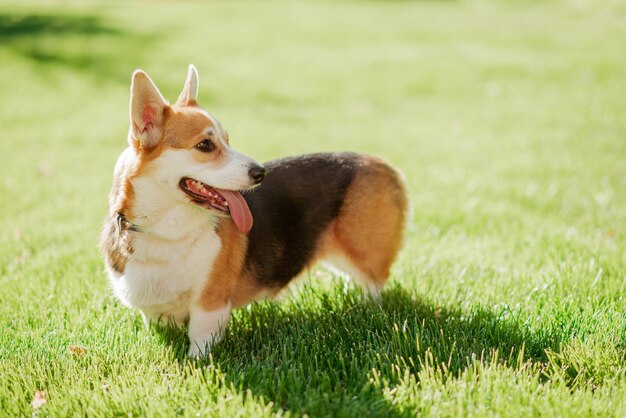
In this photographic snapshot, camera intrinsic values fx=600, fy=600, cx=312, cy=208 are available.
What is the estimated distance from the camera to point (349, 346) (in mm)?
3223

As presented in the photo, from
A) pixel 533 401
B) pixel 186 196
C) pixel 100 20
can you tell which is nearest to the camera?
pixel 533 401

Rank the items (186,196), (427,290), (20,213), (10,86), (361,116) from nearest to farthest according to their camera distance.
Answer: (186,196) < (427,290) < (20,213) < (361,116) < (10,86)

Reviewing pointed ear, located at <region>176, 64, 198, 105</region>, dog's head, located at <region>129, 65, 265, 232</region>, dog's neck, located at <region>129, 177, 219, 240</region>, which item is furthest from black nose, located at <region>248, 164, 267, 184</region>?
pointed ear, located at <region>176, 64, 198, 105</region>

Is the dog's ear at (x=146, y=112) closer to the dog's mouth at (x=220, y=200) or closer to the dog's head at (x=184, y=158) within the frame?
the dog's head at (x=184, y=158)

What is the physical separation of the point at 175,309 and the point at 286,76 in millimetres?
9621

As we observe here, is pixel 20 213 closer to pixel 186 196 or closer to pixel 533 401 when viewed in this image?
pixel 186 196

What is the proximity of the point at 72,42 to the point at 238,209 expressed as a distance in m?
12.3

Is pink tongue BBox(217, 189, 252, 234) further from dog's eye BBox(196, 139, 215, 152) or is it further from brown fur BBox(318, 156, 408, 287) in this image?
brown fur BBox(318, 156, 408, 287)

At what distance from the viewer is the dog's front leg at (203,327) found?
10.5 ft

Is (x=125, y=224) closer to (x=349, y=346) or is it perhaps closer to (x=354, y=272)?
(x=349, y=346)

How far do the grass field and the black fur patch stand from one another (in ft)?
0.88

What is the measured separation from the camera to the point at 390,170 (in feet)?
13.1

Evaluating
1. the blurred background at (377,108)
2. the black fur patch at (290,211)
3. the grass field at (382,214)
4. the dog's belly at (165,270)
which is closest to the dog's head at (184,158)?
the dog's belly at (165,270)

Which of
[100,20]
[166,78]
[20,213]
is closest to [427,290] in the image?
[20,213]
